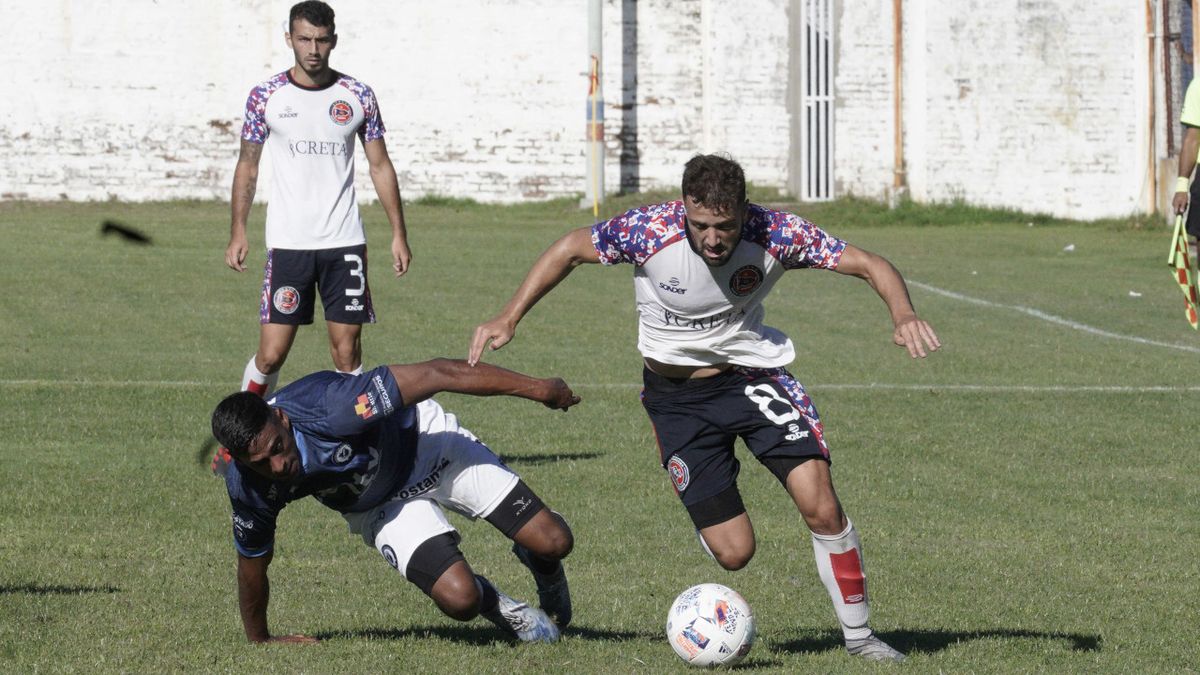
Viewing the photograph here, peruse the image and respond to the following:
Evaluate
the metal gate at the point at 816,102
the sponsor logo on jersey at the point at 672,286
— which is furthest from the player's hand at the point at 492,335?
the metal gate at the point at 816,102

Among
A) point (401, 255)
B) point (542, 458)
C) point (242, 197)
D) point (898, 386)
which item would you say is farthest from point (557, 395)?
point (898, 386)

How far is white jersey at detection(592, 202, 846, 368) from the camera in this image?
6.37m

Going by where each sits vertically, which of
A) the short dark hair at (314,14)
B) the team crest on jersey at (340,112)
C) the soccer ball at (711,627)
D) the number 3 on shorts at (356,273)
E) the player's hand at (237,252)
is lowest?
the soccer ball at (711,627)

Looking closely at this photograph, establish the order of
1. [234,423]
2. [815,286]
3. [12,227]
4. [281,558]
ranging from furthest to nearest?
[12,227] → [815,286] → [281,558] → [234,423]

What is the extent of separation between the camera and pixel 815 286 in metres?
21.2

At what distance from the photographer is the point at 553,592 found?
22.1 ft

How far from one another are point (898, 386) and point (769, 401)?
24.4 ft

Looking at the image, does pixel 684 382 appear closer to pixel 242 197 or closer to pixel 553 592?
pixel 553 592

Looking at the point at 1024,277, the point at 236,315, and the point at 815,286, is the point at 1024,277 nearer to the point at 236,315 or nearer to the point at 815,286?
the point at 815,286

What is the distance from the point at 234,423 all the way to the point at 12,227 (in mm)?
21913

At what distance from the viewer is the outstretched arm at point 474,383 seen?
6.05 m

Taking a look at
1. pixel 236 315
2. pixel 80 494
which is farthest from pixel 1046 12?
pixel 80 494

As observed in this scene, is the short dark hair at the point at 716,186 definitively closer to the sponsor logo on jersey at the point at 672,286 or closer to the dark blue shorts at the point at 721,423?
the sponsor logo on jersey at the point at 672,286

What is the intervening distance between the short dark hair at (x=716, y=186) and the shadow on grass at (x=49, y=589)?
3139mm
